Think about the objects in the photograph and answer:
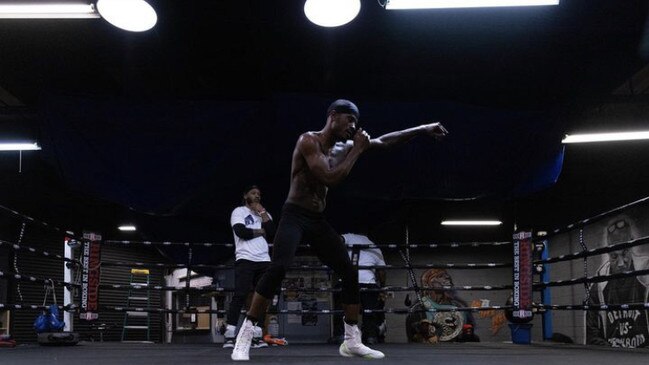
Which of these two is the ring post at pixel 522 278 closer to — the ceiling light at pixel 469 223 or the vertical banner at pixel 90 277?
the vertical banner at pixel 90 277

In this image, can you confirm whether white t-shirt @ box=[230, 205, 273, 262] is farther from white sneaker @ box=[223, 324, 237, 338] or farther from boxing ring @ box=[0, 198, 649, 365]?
Result: boxing ring @ box=[0, 198, 649, 365]

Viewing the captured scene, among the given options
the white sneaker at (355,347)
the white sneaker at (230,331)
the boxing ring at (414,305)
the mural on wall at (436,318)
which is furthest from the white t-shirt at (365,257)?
the white sneaker at (355,347)

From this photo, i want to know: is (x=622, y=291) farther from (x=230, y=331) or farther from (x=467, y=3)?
(x=230, y=331)

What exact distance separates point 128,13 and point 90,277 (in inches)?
98.9

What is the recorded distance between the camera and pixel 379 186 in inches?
229

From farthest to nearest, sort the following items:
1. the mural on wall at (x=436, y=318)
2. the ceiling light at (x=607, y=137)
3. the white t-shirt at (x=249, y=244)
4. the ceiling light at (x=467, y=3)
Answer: the mural on wall at (x=436, y=318)
the ceiling light at (x=607, y=137)
the white t-shirt at (x=249, y=244)
the ceiling light at (x=467, y=3)

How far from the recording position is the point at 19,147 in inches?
328

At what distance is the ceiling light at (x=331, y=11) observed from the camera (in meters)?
4.78

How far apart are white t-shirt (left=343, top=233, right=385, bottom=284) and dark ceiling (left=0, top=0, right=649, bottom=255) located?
1.17 feet

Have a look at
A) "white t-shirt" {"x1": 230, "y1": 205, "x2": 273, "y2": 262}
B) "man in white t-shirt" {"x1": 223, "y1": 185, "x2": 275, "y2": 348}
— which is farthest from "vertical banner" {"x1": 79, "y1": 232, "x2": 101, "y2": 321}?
"white t-shirt" {"x1": 230, "y1": 205, "x2": 273, "y2": 262}

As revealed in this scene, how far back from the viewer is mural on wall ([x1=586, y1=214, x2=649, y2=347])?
9.21 meters

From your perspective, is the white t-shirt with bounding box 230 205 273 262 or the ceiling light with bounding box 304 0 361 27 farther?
the white t-shirt with bounding box 230 205 273 262

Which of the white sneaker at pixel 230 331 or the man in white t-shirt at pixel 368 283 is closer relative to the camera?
the white sneaker at pixel 230 331

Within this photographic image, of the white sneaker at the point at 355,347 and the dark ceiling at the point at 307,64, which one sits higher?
the dark ceiling at the point at 307,64
